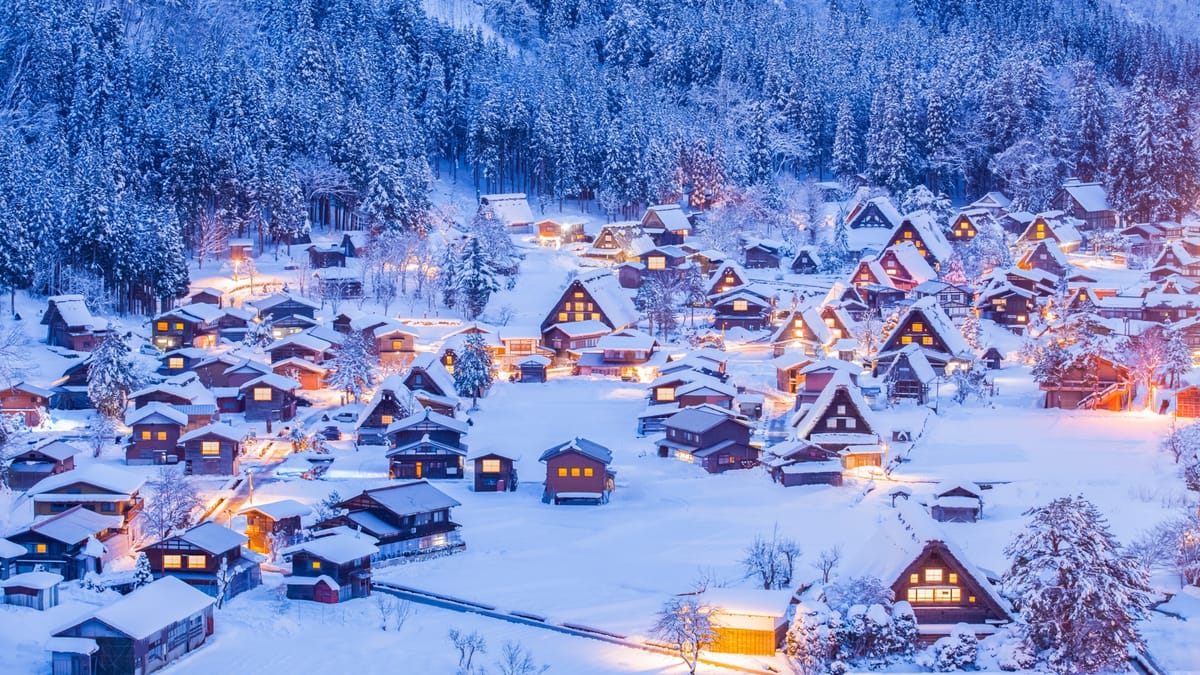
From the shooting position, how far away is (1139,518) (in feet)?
125

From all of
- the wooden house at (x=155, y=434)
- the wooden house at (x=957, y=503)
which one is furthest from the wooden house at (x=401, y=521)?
the wooden house at (x=957, y=503)

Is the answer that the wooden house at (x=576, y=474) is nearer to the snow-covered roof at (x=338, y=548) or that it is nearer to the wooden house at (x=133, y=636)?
the snow-covered roof at (x=338, y=548)

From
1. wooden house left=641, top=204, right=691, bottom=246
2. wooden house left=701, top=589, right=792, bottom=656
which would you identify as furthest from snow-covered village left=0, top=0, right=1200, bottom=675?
wooden house left=641, top=204, right=691, bottom=246

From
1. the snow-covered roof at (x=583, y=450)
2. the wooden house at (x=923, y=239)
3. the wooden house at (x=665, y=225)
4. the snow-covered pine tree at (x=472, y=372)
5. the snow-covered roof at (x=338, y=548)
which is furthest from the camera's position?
the wooden house at (x=665, y=225)

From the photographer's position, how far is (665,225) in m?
78.6

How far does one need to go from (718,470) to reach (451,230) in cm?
3479

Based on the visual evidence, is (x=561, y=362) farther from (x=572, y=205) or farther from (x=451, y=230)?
(x=572, y=205)

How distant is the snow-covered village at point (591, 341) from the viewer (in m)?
31.1

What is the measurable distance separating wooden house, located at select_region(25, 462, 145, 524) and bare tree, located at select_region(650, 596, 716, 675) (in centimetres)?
1738

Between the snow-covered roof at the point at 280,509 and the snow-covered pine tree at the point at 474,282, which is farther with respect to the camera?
the snow-covered pine tree at the point at 474,282

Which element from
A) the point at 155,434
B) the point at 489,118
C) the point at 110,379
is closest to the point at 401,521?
the point at 155,434

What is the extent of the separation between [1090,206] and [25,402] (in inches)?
2352

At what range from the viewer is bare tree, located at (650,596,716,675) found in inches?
1157

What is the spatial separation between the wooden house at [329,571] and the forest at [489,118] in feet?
104
